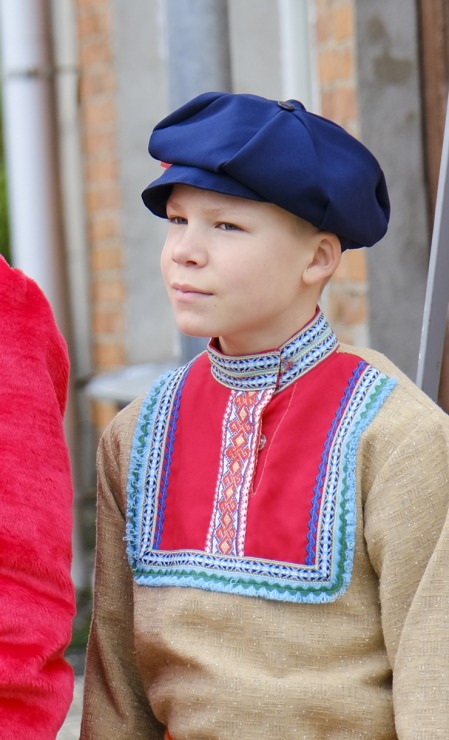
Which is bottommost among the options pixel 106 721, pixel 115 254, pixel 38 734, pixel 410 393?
pixel 115 254

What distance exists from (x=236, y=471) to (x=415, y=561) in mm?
251

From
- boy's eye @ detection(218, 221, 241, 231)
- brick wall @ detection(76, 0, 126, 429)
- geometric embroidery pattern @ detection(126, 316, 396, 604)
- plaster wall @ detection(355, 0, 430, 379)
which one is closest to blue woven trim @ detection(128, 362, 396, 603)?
geometric embroidery pattern @ detection(126, 316, 396, 604)

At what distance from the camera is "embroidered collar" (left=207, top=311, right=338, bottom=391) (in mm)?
1722

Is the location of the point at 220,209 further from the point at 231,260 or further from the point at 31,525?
the point at 31,525

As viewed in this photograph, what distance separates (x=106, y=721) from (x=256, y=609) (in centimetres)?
32

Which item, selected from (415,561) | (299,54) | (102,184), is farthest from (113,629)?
(102,184)

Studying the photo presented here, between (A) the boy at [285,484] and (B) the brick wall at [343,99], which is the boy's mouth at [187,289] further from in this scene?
(B) the brick wall at [343,99]

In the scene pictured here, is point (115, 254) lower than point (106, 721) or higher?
lower

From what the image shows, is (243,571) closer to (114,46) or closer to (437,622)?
(437,622)

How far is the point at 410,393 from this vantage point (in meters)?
1.70

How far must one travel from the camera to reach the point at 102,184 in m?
5.26

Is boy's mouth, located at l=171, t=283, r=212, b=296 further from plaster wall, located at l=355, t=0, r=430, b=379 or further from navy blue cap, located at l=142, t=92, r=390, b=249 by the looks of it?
plaster wall, located at l=355, t=0, r=430, b=379

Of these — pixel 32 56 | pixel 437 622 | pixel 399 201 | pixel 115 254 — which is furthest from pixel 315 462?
pixel 115 254

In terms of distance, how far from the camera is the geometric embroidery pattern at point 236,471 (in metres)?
1.70
